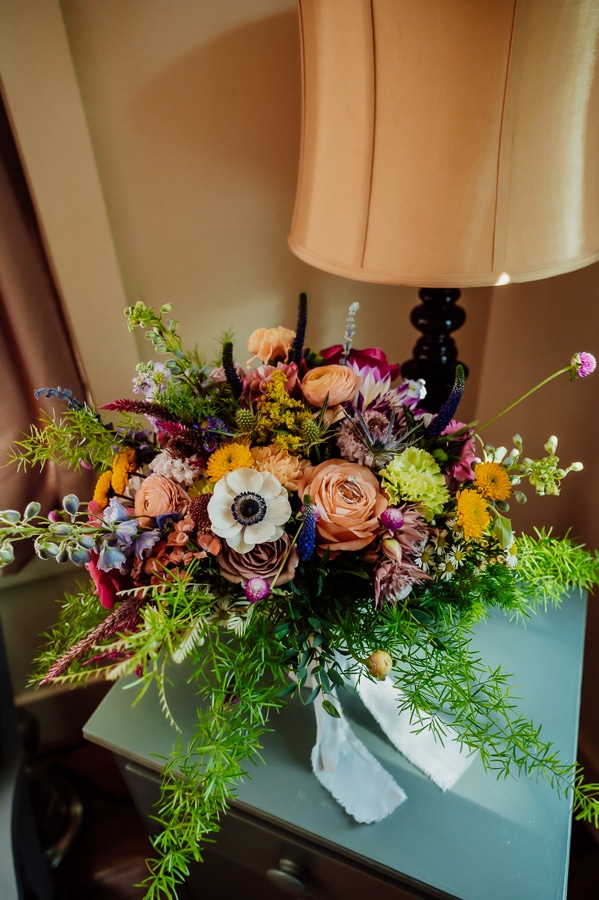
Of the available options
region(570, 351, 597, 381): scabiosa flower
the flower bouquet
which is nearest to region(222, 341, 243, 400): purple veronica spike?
the flower bouquet

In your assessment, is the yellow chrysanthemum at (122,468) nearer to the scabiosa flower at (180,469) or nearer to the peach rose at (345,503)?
the scabiosa flower at (180,469)

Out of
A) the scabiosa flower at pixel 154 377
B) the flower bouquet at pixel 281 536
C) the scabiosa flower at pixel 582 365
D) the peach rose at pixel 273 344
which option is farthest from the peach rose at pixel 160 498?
the scabiosa flower at pixel 582 365

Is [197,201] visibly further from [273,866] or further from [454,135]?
[273,866]

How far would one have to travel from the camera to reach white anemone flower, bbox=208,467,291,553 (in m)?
0.53

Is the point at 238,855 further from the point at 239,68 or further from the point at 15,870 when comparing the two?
the point at 239,68

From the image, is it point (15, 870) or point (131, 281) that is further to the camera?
point (131, 281)

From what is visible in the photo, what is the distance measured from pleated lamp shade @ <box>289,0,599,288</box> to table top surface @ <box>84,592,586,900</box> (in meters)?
0.60

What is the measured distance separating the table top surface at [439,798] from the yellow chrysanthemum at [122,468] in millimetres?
349

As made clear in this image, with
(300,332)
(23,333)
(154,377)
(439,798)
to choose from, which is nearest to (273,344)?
(300,332)

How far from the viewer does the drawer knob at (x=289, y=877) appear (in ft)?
2.53

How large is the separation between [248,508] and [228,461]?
2.9 inches

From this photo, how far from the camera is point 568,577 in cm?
80

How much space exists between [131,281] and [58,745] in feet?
4.13

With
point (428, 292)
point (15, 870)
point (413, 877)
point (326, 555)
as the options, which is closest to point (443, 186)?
point (428, 292)
